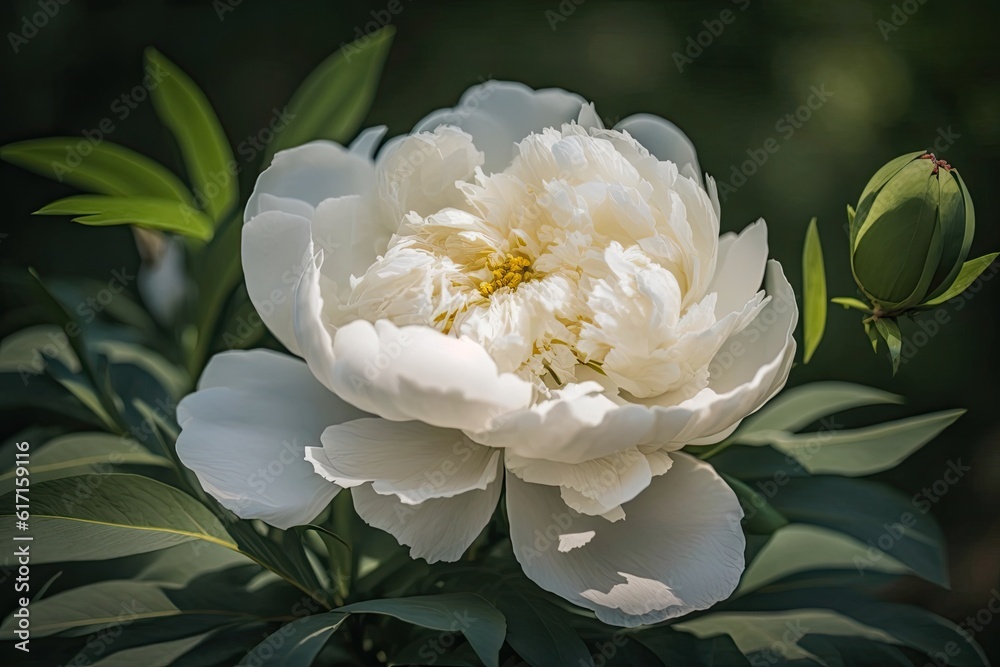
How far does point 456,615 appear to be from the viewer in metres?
0.32

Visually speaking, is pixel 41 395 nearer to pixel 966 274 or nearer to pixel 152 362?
pixel 152 362

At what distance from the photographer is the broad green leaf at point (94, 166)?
1.46 ft

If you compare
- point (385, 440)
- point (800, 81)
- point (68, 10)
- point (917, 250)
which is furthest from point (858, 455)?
point (68, 10)

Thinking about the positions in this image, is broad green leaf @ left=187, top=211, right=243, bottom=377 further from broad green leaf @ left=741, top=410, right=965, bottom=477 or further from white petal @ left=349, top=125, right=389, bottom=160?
broad green leaf @ left=741, top=410, right=965, bottom=477

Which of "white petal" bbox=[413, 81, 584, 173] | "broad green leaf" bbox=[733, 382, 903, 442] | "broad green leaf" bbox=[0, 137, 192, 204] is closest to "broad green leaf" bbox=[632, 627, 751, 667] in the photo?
"broad green leaf" bbox=[733, 382, 903, 442]

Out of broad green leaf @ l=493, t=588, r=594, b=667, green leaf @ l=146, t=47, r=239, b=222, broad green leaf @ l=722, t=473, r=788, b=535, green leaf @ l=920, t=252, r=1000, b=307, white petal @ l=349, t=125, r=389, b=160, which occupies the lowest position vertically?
green leaf @ l=146, t=47, r=239, b=222

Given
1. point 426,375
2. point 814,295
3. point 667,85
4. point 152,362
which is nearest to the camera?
point 426,375

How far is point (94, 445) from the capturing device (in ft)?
1.53

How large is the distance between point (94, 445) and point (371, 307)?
206 mm

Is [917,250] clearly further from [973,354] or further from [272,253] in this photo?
[973,354]

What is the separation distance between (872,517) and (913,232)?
0.41 ft

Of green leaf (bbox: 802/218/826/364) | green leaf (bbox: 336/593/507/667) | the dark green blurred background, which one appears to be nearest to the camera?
green leaf (bbox: 336/593/507/667)

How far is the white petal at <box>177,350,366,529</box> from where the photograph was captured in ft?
1.09

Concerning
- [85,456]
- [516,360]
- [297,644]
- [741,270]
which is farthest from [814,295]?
[85,456]
